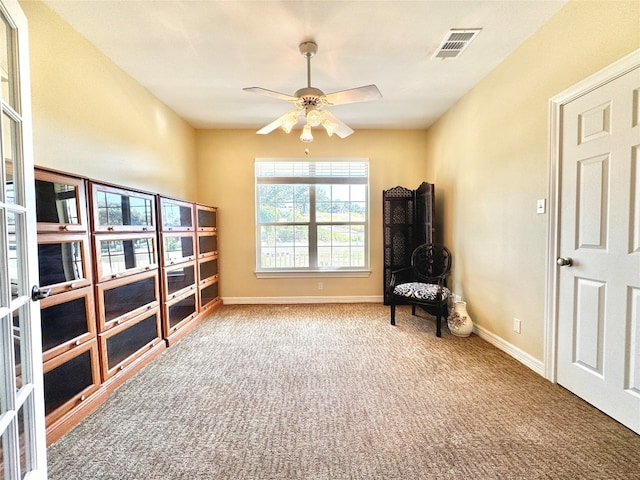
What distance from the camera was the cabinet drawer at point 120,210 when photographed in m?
1.87

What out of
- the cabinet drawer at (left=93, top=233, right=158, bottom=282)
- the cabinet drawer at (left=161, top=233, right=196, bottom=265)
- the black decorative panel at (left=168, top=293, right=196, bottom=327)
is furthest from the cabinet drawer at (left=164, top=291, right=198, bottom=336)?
the cabinet drawer at (left=93, top=233, right=158, bottom=282)

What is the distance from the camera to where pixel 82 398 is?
174cm

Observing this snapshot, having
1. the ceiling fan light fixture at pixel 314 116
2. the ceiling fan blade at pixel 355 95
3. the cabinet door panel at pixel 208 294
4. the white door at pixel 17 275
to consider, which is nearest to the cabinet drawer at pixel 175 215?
the cabinet door panel at pixel 208 294

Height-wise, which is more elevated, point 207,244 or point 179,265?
point 207,244

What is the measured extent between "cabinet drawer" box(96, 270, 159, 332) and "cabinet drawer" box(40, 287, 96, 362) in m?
0.08

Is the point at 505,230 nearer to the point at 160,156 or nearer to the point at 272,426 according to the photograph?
the point at 272,426

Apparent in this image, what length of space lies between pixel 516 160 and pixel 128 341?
11.8 ft

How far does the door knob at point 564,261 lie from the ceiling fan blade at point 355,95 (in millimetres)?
1776

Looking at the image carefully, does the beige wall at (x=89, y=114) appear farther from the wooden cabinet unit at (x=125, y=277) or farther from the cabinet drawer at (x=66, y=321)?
the cabinet drawer at (x=66, y=321)

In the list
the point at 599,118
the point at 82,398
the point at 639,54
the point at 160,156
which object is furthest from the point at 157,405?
the point at 639,54

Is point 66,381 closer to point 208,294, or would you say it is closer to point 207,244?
point 208,294

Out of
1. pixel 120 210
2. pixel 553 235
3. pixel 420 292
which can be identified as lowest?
pixel 420 292

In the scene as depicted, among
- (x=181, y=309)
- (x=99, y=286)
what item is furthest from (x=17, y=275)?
(x=181, y=309)

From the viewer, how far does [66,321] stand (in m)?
1.68
